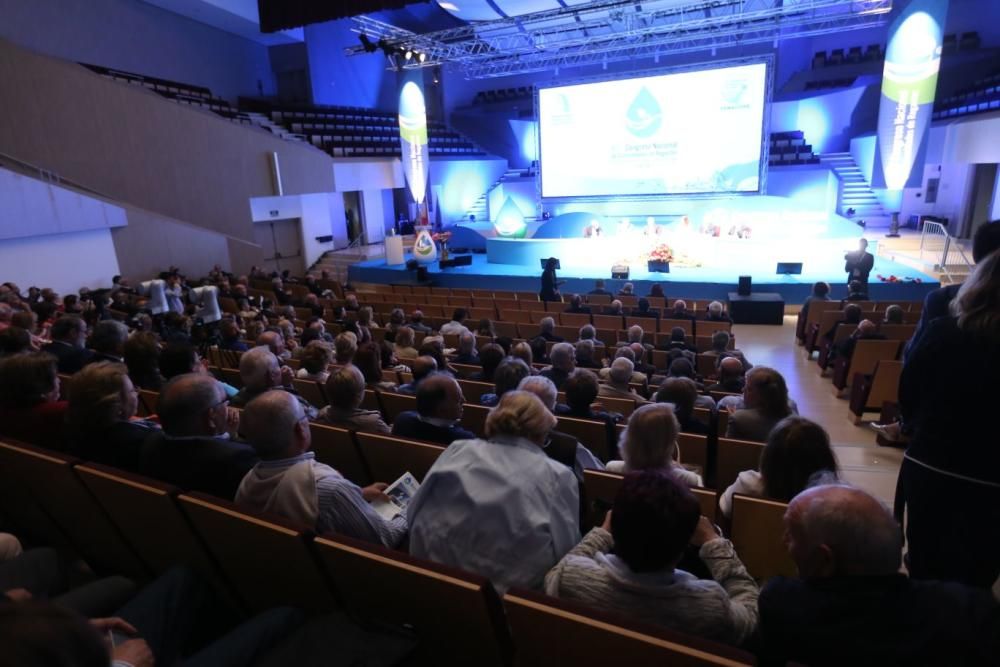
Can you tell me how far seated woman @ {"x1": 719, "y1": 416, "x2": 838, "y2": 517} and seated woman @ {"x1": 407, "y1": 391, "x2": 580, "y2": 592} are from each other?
2.36 ft

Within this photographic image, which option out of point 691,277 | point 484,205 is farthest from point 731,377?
point 484,205

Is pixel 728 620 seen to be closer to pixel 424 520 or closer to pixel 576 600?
pixel 576 600

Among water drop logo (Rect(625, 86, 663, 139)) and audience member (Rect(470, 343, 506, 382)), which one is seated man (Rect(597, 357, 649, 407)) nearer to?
audience member (Rect(470, 343, 506, 382))

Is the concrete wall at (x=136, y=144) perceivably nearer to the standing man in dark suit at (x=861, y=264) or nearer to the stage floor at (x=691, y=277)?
the stage floor at (x=691, y=277)

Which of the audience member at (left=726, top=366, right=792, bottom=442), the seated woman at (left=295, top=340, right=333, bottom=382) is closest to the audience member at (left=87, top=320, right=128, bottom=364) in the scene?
the seated woman at (left=295, top=340, right=333, bottom=382)

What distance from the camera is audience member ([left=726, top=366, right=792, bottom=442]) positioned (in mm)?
2781

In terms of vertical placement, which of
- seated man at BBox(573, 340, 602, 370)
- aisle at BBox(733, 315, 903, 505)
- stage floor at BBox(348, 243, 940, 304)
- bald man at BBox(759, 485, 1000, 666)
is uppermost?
bald man at BBox(759, 485, 1000, 666)

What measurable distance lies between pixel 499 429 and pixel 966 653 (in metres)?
1.22

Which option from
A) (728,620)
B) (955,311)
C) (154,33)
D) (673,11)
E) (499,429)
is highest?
(154,33)

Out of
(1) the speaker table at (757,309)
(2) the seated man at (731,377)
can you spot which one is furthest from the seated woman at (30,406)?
(1) the speaker table at (757,309)

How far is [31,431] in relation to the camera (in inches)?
95.5

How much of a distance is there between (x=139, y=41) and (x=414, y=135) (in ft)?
23.8

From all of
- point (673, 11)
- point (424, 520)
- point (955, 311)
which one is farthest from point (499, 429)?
point (673, 11)

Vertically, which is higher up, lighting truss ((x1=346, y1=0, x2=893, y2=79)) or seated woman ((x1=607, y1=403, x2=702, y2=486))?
A: lighting truss ((x1=346, y1=0, x2=893, y2=79))
